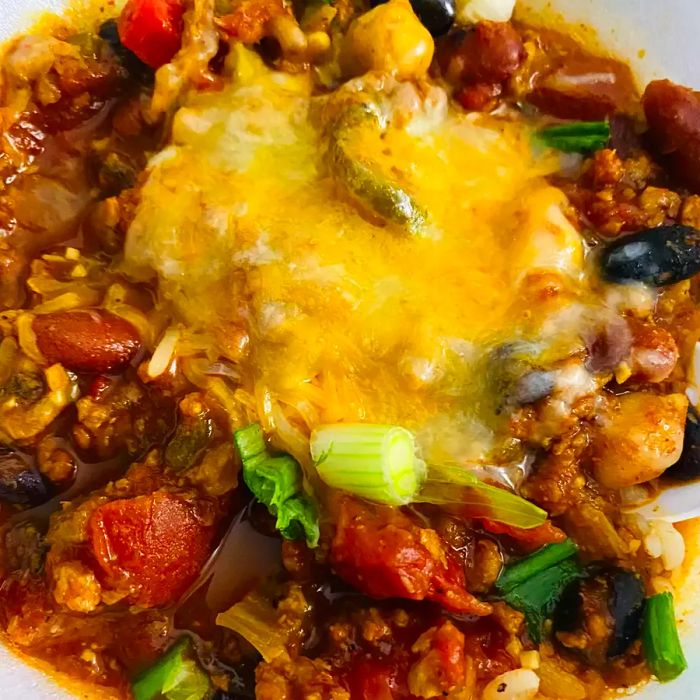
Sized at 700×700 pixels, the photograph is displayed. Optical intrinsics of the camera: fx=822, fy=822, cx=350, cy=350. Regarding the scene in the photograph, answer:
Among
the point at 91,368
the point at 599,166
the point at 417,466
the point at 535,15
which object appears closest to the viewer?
the point at 417,466

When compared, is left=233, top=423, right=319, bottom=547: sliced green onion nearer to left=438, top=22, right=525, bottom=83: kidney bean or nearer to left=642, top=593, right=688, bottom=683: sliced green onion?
left=642, top=593, right=688, bottom=683: sliced green onion

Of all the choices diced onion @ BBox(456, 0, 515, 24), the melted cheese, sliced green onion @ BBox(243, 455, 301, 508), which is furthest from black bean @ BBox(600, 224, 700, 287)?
sliced green onion @ BBox(243, 455, 301, 508)

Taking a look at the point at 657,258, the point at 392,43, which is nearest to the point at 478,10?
the point at 392,43

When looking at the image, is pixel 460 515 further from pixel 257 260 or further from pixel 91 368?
pixel 91 368

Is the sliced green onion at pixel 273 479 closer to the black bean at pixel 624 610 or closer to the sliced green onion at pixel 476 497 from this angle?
the sliced green onion at pixel 476 497

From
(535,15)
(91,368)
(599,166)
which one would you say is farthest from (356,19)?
(91,368)

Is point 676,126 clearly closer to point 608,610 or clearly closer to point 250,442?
point 608,610
